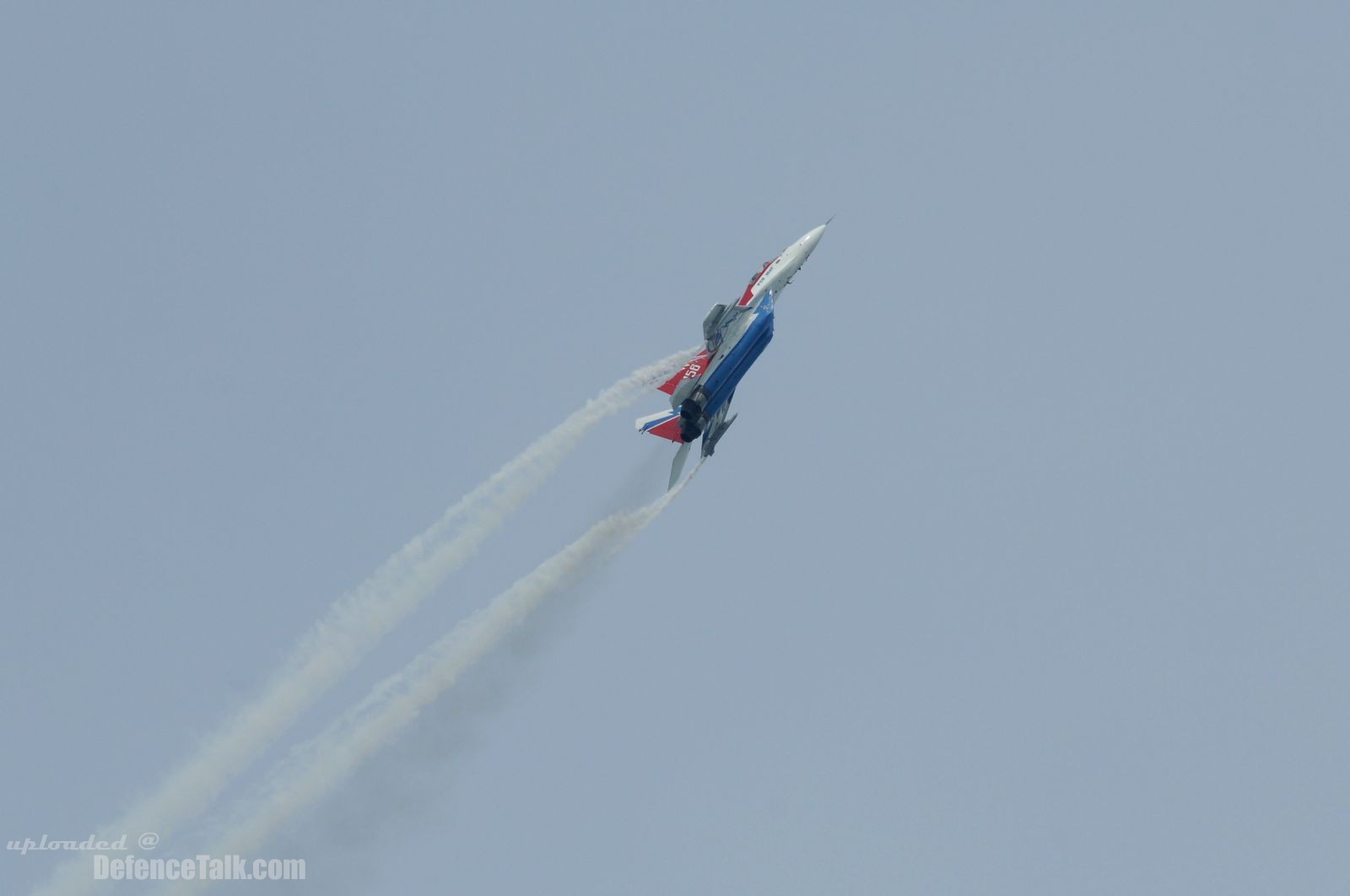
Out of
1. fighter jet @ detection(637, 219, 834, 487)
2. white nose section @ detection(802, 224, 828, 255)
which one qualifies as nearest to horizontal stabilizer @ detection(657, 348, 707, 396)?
fighter jet @ detection(637, 219, 834, 487)

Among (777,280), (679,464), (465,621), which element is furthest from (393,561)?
(777,280)

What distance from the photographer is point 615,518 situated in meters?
96.5

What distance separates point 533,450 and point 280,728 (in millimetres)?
16544

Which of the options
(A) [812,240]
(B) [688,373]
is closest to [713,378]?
(B) [688,373]

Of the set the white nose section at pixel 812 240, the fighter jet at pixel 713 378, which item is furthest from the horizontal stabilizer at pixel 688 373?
the white nose section at pixel 812 240

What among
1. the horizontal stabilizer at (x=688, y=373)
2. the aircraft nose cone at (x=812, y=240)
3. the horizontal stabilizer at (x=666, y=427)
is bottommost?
the horizontal stabilizer at (x=666, y=427)

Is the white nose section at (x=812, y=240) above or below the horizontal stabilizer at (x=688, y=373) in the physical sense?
above

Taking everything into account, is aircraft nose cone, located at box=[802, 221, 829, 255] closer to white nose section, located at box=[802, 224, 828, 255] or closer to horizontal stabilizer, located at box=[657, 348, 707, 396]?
white nose section, located at box=[802, 224, 828, 255]

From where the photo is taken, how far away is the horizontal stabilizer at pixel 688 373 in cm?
9462

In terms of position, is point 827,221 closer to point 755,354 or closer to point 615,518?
point 755,354

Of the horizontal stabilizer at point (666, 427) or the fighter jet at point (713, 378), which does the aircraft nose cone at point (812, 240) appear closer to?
the fighter jet at point (713, 378)

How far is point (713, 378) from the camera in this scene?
9406cm

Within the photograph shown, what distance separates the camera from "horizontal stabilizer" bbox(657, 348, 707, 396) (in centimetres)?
9462

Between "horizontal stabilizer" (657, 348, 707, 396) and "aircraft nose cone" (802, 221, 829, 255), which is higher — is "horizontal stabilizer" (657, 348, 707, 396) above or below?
below
